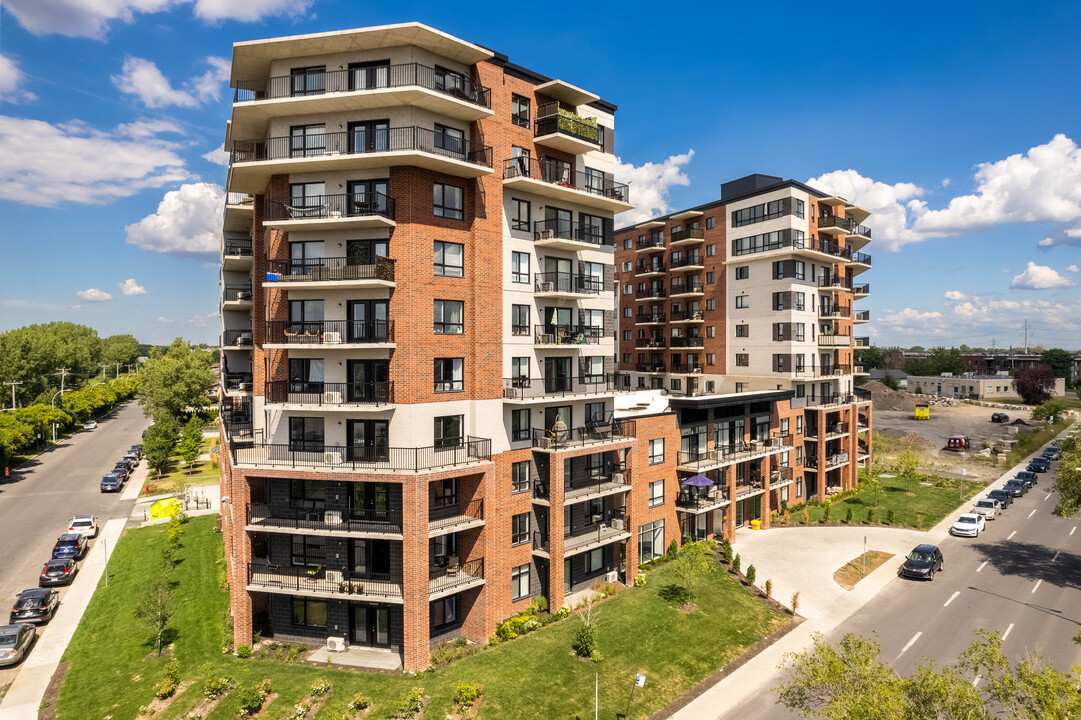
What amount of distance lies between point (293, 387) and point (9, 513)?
40.9 meters

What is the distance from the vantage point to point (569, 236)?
3316cm

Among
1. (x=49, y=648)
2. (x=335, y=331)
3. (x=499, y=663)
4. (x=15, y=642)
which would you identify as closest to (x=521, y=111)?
(x=335, y=331)

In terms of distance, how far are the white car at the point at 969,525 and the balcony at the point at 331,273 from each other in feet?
154

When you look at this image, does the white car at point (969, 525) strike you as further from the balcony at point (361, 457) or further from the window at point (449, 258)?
the window at point (449, 258)

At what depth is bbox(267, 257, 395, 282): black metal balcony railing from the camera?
2594cm

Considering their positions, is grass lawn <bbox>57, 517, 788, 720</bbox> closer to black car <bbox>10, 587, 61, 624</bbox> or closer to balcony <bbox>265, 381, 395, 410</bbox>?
black car <bbox>10, 587, 61, 624</bbox>

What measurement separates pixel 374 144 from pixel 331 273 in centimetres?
652

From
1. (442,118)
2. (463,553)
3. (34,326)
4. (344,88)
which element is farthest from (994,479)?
(34,326)

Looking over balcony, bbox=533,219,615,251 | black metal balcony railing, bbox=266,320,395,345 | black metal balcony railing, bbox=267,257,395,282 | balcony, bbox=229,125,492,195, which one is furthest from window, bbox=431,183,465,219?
black metal balcony railing, bbox=266,320,395,345

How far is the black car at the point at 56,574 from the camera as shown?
33594 millimetres

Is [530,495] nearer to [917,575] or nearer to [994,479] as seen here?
[917,575]

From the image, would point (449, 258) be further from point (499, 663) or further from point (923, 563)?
point (923, 563)

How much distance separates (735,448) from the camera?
44188mm

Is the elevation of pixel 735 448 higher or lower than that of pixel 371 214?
lower
